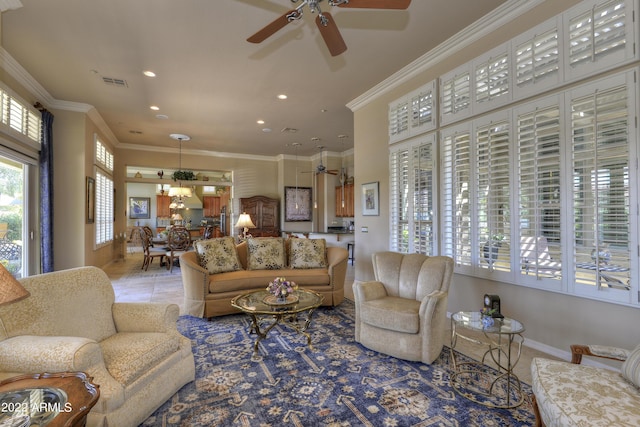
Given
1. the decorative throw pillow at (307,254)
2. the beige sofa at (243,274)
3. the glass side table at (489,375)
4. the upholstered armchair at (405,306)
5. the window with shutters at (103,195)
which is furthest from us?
the window with shutters at (103,195)

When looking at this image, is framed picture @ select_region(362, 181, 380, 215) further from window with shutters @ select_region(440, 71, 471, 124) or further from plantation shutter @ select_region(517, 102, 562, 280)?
plantation shutter @ select_region(517, 102, 562, 280)

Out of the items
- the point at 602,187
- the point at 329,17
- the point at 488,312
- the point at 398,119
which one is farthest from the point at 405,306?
the point at 398,119

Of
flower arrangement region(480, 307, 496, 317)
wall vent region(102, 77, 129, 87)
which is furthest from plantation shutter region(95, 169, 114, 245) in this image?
flower arrangement region(480, 307, 496, 317)

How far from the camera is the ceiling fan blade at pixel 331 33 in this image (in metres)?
2.21

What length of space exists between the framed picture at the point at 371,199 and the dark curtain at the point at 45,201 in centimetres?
517

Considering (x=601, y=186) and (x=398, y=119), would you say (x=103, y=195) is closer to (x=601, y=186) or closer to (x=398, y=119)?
(x=398, y=119)

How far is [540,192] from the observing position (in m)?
2.87

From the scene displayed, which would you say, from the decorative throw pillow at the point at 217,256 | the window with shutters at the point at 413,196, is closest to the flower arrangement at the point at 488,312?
the window with shutters at the point at 413,196

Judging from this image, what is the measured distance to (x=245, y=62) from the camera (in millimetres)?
3988

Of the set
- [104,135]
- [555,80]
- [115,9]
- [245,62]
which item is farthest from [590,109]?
[104,135]

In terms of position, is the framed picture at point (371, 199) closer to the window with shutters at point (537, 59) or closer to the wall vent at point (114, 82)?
the window with shutters at point (537, 59)

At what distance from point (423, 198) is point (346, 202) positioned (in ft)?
16.2

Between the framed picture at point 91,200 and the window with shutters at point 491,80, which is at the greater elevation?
the window with shutters at point 491,80

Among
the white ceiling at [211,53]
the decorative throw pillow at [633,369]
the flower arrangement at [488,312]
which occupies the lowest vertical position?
the decorative throw pillow at [633,369]
